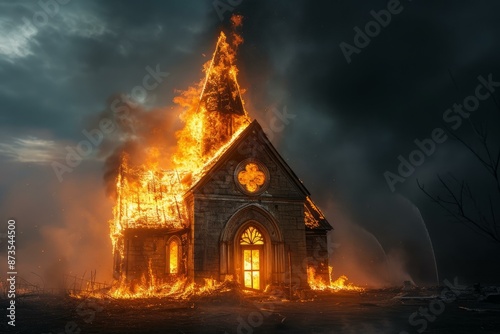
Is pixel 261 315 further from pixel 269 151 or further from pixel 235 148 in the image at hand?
pixel 269 151

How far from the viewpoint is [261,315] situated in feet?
44.9

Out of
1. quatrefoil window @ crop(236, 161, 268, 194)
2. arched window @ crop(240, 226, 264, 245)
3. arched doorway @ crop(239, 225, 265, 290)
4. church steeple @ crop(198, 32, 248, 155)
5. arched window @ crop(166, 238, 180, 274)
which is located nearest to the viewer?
arched doorway @ crop(239, 225, 265, 290)

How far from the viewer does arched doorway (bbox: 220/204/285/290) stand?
19.8m

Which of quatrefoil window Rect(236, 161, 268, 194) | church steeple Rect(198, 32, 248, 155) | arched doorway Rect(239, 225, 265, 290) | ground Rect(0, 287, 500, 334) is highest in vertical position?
church steeple Rect(198, 32, 248, 155)

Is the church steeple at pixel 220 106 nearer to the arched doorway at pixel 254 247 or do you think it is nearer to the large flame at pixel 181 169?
the large flame at pixel 181 169

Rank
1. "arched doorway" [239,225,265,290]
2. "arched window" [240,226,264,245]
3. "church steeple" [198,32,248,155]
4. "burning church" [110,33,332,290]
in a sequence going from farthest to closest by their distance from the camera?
1. "church steeple" [198,32,248,155]
2. "arched window" [240,226,264,245]
3. "arched doorway" [239,225,265,290]
4. "burning church" [110,33,332,290]

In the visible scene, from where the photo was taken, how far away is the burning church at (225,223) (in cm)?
1970

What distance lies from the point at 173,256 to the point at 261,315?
8.96m

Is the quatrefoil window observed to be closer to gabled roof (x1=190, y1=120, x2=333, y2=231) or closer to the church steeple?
gabled roof (x1=190, y1=120, x2=333, y2=231)

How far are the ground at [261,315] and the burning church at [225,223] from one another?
6.33 ft

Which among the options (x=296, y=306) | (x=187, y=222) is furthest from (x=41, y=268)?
(x=296, y=306)

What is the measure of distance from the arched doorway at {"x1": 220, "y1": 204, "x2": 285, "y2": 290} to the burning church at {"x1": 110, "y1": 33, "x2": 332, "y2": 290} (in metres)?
0.05

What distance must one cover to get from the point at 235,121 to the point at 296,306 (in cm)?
1548

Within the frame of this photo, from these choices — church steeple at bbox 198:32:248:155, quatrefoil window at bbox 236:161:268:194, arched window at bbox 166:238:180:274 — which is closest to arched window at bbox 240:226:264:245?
quatrefoil window at bbox 236:161:268:194
